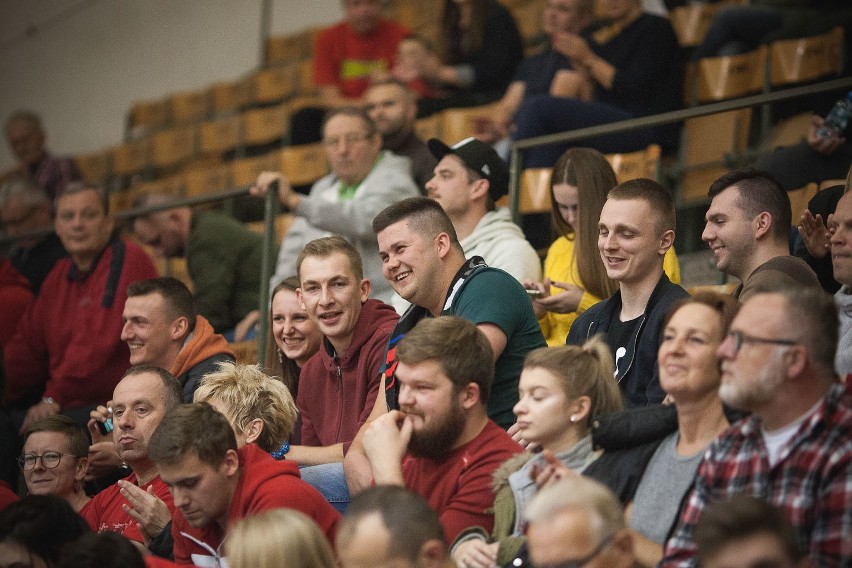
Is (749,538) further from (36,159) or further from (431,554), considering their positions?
(36,159)

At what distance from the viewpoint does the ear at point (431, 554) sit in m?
2.90

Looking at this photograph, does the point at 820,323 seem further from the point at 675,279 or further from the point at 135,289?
the point at 135,289

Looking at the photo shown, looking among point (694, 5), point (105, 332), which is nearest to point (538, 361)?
point (105, 332)

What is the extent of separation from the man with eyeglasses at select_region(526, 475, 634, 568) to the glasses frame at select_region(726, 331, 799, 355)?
471 mm

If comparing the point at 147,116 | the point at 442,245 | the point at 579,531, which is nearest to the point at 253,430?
the point at 442,245

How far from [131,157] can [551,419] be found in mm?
7844

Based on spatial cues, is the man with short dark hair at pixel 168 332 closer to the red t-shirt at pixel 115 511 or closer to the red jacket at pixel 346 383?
the red jacket at pixel 346 383

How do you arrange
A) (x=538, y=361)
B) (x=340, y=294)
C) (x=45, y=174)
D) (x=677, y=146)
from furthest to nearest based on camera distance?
(x=45, y=174) → (x=677, y=146) → (x=340, y=294) → (x=538, y=361)

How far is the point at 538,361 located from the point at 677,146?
132 inches

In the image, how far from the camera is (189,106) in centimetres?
1064

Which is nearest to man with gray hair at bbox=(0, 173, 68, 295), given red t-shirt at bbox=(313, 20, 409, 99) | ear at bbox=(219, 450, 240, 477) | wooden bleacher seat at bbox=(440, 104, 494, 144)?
red t-shirt at bbox=(313, 20, 409, 99)

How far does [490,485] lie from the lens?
3.44 meters

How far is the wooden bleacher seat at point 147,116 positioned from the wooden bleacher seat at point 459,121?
427 cm

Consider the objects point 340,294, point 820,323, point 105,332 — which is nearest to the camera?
point 820,323
